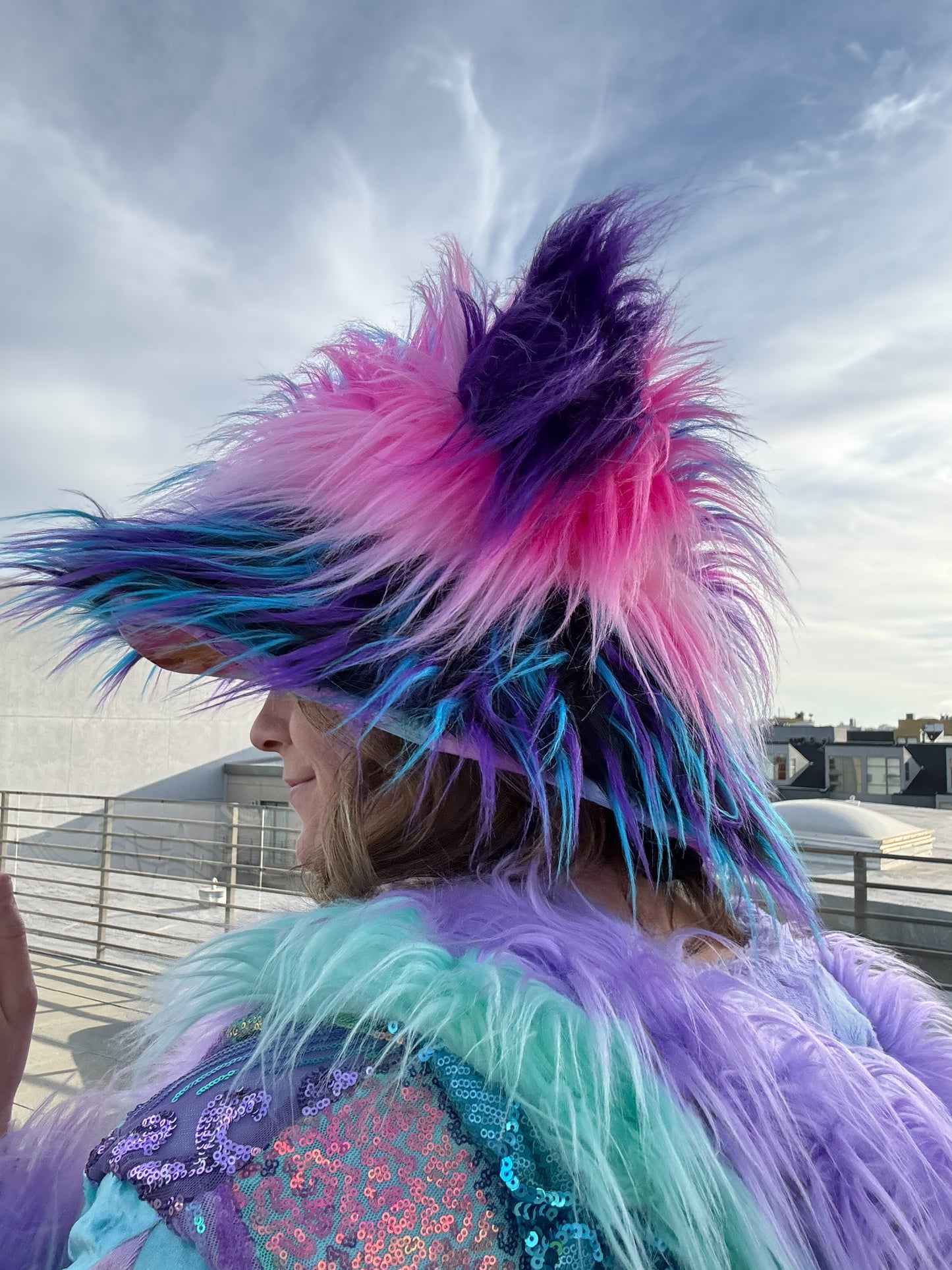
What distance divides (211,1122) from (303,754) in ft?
1.22

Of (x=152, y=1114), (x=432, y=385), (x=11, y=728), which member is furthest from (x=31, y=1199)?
(x=11, y=728)

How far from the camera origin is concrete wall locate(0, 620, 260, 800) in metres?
11.2

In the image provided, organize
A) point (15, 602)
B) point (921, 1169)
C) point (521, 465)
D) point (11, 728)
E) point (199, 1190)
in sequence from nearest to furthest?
1. point (199, 1190)
2. point (921, 1169)
3. point (521, 465)
4. point (15, 602)
5. point (11, 728)

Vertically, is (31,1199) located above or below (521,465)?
below

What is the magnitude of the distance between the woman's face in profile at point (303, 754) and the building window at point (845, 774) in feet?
87.4

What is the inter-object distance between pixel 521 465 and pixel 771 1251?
23.8 inches

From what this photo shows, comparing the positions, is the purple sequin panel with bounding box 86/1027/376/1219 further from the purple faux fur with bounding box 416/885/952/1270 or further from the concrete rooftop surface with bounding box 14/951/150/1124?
the concrete rooftop surface with bounding box 14/951/150/1124

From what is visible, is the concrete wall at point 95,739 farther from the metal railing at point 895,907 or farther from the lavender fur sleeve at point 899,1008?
the lavender fur sleeve at point 899,1008

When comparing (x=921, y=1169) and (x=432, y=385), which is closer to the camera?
(x=921, y=1169)

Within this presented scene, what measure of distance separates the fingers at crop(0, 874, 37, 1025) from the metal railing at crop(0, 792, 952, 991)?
28 centimetres

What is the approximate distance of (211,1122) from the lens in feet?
1.73

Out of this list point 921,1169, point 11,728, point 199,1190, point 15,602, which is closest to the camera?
point 199,1190

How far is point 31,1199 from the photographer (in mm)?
810

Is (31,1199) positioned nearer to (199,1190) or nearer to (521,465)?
(199,1190)
